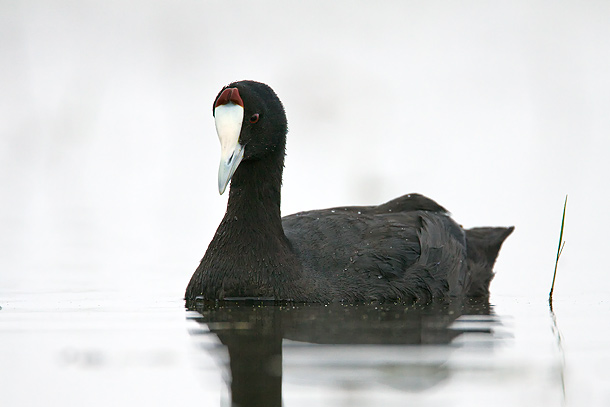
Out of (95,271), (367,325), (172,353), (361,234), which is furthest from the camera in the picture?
(95,271)

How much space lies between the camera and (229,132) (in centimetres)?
482

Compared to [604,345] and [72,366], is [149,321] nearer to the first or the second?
[72,366]

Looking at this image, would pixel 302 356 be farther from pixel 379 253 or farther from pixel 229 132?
pixel 379 253

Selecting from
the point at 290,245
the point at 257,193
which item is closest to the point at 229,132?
the point at 257,193

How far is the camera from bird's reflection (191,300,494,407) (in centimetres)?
274

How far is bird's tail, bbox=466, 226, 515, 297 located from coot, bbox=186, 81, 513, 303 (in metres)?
0.01

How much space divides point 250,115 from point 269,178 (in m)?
0.43

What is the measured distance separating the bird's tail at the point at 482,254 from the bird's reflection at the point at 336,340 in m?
0.70

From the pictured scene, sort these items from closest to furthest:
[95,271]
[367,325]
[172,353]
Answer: [172,353]
[367,325]
[95,271]

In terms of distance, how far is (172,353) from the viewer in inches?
126

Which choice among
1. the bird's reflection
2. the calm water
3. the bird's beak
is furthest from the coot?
the calm water

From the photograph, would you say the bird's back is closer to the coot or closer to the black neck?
the coot

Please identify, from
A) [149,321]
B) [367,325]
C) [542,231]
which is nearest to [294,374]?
[367,325]

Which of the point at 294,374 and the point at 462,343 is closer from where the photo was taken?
the point at 294,374
